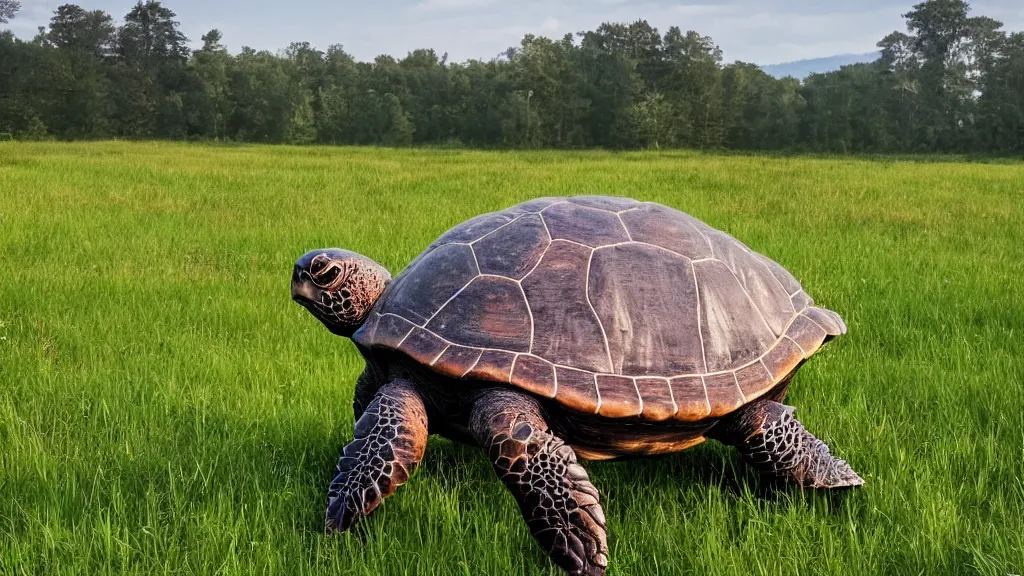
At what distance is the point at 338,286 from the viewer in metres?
3.36

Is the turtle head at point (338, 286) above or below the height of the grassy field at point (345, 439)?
above

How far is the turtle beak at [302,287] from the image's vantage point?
3.25 m

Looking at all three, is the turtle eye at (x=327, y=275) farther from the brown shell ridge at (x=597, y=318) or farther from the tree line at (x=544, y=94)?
the tree line at (x=544, y=94)

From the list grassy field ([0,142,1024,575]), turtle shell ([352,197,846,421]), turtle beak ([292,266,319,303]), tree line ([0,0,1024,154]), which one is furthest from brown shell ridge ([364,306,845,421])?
tree line ([0,0,1024,154])

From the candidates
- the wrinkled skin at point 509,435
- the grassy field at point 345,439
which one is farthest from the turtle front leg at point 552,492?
the grassy field at point 345,439

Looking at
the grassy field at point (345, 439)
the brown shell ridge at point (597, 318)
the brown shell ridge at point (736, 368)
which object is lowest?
the grassy field at point (345, 439)

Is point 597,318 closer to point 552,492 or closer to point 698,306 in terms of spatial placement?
point 698,306

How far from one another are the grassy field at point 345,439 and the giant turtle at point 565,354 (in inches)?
10.0

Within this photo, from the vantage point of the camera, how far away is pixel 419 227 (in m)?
10.8

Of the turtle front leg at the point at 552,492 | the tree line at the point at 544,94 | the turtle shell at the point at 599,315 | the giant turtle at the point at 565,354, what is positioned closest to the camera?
the turtle front leg at the point at 552,492

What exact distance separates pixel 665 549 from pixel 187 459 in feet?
7.41

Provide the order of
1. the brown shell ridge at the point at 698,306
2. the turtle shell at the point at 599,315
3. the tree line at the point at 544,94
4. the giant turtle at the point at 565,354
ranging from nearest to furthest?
the giant turtle at the point at 565,354
the turtle shell at the point at 599,315
the brown shell ridge at the point at 698,306
the tree line at the point at 544,94

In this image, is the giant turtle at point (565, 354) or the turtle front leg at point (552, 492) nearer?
the turtle front leg at point (552, 492)

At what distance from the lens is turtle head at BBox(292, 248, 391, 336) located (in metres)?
3.25
